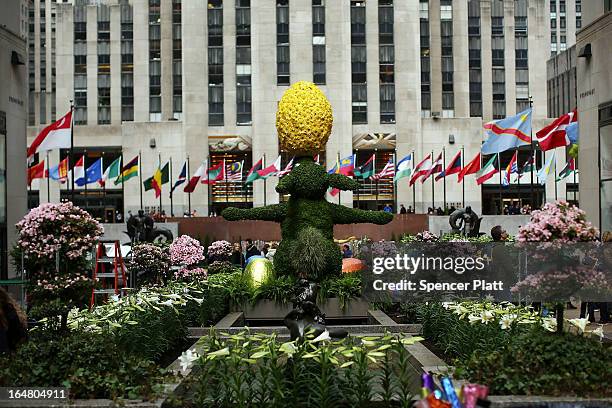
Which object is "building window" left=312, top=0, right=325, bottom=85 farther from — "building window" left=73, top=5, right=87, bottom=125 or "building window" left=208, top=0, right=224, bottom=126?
"building window" left=73, top=5, right=87, bottom=125

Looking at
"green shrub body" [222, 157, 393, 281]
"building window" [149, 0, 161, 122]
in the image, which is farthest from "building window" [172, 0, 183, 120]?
"green shrub body" [222, 157, 393, 281]

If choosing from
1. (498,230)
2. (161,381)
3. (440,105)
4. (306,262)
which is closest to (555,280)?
(161,381)

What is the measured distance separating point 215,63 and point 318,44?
8881 millimetres

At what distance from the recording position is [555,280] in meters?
8.52

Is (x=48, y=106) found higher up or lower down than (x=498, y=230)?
higher up

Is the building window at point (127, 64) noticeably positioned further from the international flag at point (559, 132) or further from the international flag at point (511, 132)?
the international flag at point (559, 132)

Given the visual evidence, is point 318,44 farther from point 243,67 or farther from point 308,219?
point 308,219

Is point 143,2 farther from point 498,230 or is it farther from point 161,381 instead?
point 161,381

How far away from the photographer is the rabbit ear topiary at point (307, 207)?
1673 cm

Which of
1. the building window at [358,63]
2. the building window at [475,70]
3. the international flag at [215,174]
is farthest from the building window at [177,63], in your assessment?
the building window at [475,70]

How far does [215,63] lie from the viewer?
221ft

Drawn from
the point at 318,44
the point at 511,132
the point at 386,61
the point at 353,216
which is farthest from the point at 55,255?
the point at 386,61

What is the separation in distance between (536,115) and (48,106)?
62703mm

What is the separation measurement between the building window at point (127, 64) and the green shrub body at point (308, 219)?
61088 millimetres
